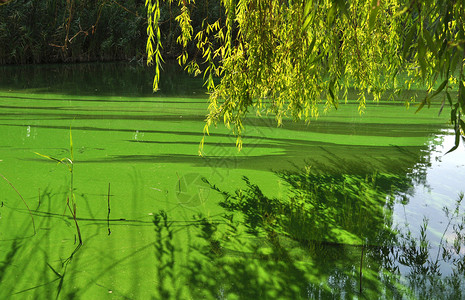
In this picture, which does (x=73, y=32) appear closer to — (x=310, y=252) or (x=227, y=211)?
(x=227, y=211)

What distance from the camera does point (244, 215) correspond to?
2.14 meters

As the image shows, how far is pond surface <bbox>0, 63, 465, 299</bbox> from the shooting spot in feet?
5.22

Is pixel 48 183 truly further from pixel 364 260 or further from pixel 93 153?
pixel 364 260

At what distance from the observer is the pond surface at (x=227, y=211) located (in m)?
1.59

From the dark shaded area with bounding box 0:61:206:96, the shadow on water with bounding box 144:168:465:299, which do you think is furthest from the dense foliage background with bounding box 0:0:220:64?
the shadow on water with bounding box 144:168:465:299

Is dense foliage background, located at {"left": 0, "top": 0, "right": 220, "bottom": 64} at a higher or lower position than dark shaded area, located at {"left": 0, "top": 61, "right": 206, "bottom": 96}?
higher

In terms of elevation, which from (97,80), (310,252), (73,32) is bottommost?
(310,252)

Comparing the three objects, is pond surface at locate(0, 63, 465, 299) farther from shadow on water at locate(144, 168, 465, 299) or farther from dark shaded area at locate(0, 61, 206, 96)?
dark shaded area at locate(0, 61, 206, 96)

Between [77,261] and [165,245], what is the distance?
33cm

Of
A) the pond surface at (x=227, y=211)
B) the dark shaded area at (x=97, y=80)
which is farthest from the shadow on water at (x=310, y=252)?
the dark shaded area at (x=97, y=80)

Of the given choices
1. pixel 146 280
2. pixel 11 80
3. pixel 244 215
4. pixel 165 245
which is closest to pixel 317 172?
pixel 244 215

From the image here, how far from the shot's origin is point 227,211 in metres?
2.18

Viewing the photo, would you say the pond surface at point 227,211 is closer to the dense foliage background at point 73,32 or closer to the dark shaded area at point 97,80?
the dark shaded area at point 97,80

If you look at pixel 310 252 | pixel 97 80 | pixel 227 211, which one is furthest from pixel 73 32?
pixel 310 252
